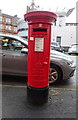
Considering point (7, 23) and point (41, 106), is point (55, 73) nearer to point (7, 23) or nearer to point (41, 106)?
point (41, 106)

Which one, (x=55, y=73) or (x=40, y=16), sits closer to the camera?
(x=40, y=16)

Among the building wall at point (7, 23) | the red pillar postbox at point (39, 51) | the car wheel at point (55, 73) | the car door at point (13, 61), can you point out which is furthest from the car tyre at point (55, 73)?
the building wall at point (7, 23)

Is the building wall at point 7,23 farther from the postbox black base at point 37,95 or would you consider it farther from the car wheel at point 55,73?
the postbox black base at point 37,95

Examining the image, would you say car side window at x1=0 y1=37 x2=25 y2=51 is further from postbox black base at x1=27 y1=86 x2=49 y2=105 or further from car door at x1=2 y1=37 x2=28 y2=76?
postbox black base at x1=27 y1=86 x2=49 y2=105

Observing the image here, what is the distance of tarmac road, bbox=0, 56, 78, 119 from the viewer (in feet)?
7.16

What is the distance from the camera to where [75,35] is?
23.7 m

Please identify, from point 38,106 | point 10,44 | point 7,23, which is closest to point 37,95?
point 38,106

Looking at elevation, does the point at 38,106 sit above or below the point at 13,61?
below

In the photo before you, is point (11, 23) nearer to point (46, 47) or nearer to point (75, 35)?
point (75, 35)

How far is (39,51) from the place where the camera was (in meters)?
2.12

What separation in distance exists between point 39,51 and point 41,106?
123 cm

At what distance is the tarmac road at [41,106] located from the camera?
2.18m

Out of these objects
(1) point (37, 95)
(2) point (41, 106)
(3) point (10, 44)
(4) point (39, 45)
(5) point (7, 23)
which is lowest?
(2) point (41, 106)

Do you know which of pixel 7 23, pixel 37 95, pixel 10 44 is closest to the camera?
pixel 37 95
